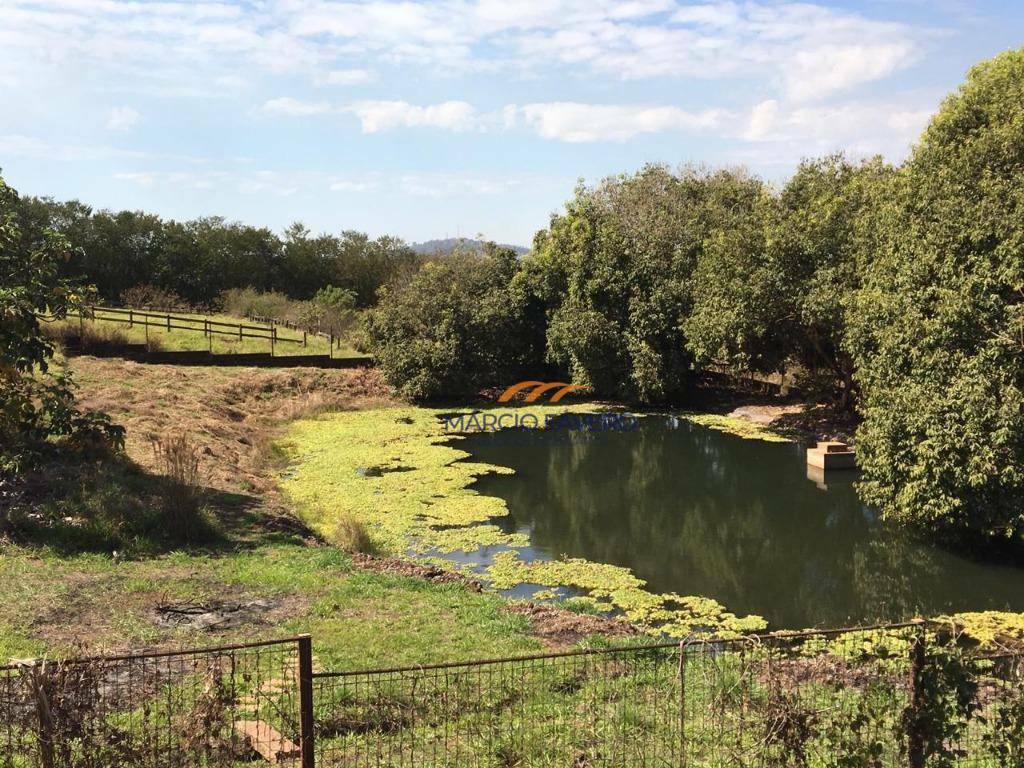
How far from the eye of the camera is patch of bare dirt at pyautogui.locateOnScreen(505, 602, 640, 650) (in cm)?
969

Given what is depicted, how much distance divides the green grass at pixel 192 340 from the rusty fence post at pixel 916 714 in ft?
96.5

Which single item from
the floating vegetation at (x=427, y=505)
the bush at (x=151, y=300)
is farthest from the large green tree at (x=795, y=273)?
the bush at (x=151, y=300)

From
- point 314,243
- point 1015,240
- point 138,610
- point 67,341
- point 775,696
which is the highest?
point 314,243

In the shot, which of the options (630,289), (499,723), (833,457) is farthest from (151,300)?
(499,723)

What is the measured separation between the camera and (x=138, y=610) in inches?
369

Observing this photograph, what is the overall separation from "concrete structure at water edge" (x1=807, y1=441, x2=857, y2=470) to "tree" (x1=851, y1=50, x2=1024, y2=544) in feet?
13.3

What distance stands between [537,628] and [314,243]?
48.4 metres

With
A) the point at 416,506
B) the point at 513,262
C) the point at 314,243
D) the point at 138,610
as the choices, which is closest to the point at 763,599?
the point at 416,506

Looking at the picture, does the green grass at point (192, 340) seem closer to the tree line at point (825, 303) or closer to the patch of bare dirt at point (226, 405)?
the patch of bare dirt at point (226, 405)

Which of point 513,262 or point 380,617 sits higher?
point 513,262

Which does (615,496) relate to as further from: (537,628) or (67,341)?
(67,341)

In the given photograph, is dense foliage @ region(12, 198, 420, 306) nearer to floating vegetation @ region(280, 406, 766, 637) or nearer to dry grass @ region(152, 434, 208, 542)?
floating vegetation @ region(280, 406, 766, 637)

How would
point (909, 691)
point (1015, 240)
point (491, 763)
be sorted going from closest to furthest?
1. point (909, 691)
2. point (491, 763)
3. point (1015, 240)

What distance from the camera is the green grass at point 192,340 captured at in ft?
94.8
